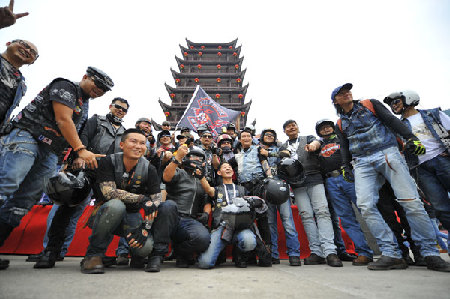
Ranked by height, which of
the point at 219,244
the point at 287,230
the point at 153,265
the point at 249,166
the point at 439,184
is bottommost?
the point at 153,265

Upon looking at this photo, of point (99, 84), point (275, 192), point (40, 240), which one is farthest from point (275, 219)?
point (40, 240)

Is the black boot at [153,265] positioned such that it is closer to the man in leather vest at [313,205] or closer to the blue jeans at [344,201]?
the man in leather vest at [313,205]

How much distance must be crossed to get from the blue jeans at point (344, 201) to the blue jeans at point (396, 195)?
0.52 metres

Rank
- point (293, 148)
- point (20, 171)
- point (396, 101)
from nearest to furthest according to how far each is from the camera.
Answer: point (20, 171) → point (396, 101) → point (293, 148)

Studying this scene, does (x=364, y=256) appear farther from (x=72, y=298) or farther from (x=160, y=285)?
(x=72, y=298)

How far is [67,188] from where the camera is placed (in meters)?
2.16

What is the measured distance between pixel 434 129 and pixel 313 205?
1789mm

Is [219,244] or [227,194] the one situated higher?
[227,194]

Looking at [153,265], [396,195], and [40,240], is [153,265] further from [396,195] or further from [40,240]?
[40,240]

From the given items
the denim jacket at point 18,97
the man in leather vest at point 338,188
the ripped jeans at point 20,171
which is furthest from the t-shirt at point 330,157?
the denim jacket at point 18,97

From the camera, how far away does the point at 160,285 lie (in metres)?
1.57

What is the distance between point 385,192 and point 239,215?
211 centimetres

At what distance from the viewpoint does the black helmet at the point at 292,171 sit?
3.11m

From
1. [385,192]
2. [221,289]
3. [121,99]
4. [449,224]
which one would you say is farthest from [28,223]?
[449,224]
